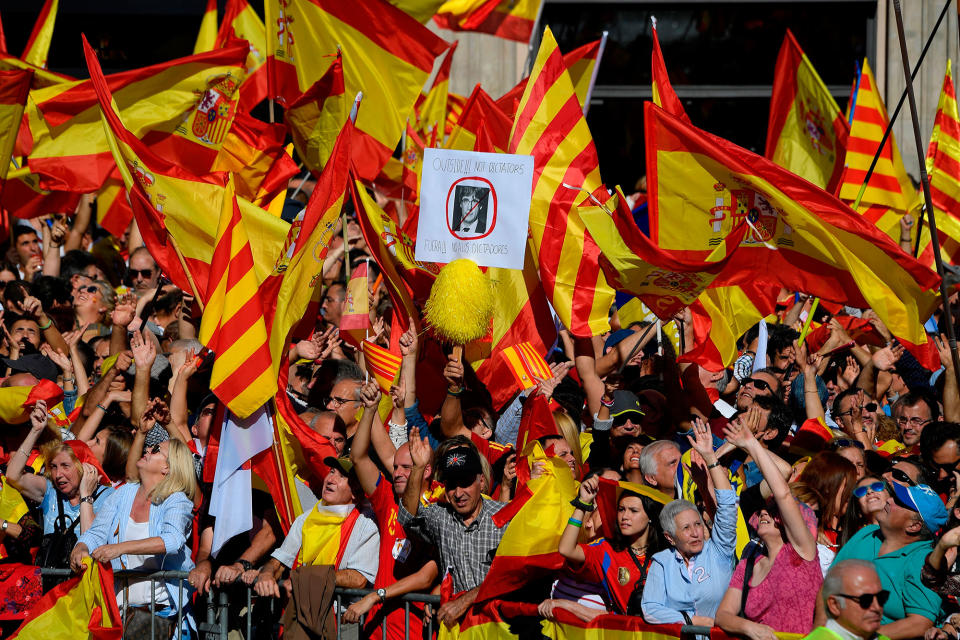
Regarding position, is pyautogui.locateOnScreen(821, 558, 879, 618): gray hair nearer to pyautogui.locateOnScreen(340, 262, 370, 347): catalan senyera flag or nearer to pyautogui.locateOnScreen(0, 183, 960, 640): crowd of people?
pyautogui.locateOnScreen(0, 183, 960, 640): crowd of people

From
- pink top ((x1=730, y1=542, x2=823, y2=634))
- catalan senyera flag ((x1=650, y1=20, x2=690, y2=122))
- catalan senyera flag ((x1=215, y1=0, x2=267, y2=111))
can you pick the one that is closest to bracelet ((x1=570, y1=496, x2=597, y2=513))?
pink top ((x1=730, y1=542, x2=823, y2=634))

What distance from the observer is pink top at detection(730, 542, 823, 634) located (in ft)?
20.0

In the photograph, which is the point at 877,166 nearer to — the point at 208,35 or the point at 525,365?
the point at 525,365

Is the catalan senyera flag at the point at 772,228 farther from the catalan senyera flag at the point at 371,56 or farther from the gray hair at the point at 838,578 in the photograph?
the catalan senyera flag at the point at 371,56

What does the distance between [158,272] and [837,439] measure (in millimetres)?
5851

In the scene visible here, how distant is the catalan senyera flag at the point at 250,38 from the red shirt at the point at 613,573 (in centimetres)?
651

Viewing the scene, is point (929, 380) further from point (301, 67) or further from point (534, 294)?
point (301, 67)

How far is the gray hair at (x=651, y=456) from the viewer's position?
706 cm

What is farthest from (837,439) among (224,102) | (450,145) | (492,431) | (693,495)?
(224,102)

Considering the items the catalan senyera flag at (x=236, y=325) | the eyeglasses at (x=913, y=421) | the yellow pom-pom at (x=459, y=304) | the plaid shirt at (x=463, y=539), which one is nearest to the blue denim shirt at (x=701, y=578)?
the plaid shirt at (x=463, y=539)

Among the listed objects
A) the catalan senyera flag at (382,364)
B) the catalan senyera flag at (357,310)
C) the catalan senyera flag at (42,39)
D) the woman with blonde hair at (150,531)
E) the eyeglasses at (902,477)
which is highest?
the catalan senyera flag at (42,39)

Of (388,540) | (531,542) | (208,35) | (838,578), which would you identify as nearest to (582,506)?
(531,542)

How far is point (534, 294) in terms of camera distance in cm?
882

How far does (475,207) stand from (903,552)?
347 cm
